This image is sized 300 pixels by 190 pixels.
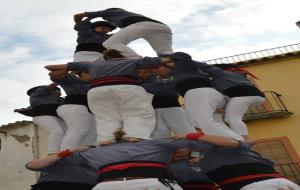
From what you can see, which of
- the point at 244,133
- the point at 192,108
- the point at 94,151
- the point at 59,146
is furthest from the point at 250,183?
the point at 59,146

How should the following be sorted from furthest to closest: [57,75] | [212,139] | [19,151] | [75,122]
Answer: [19,151] → [75,122] → [57,75] → [212,139]

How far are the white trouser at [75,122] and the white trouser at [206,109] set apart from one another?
1.23 meters

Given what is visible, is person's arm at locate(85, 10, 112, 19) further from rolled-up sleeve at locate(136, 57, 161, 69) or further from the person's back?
rolled-up sleeve at locate(136, 57, 161, 69)

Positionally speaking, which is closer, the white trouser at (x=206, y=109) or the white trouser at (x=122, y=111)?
the white trouser at (x=122, y=111)

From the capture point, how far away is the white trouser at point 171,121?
4312mm

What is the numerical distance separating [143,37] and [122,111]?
1.28 metres

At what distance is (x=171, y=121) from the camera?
434 centimetres

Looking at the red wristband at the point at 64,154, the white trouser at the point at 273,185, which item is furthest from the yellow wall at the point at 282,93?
the red wristband at the point at 64,154

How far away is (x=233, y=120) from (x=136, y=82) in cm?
113

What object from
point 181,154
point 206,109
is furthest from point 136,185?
point 206,109

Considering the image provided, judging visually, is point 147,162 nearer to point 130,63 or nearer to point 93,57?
point 130,63

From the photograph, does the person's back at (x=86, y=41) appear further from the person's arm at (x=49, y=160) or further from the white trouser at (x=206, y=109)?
the person's arm at (x=49, y=160)

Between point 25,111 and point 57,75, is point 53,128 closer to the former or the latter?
point 25,111

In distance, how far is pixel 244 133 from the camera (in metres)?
3.78
